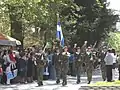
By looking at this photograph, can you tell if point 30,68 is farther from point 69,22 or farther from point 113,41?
point 113,41

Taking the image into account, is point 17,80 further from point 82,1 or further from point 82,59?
point 82,1

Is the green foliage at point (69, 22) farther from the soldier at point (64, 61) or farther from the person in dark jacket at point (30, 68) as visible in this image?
the soldier at point (64, 61)

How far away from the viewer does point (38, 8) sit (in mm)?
27859

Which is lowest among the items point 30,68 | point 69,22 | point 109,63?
point 30,68

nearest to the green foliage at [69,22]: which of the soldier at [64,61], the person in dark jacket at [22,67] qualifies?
the person in dark jacket at [22,67]

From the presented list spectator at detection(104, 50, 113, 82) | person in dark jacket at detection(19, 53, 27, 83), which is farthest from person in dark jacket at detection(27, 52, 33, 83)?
spectator at detection(104, 50, 113, 82)

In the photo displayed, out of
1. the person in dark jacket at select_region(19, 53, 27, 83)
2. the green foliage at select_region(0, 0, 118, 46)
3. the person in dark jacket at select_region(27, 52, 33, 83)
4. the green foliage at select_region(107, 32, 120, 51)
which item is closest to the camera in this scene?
the person in dark jacket at select_region(19, 53, 27, 83)

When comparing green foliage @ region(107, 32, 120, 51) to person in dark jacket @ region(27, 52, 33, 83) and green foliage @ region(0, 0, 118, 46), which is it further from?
person in dark jacket @ region(27, 52, 33, 83)

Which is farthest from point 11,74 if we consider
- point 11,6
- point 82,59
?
point 11,6

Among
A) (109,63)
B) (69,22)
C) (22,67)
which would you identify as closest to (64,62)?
(109,63)

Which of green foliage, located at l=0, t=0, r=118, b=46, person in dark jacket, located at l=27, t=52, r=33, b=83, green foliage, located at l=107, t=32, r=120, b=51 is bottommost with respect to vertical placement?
person in dark jacket, located at l=27, t=52, r=33, b=83

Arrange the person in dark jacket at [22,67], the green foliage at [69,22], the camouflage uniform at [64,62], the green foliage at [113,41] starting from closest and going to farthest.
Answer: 1. the camouflage uniform at [64,62]
2. the person in dark jacket at [22,67]
3. the green foliage at [69,22]
4. the green foliage at [113,41]

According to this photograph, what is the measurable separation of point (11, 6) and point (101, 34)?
1555 cm

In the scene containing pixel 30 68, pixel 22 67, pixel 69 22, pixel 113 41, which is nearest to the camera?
pixel 22 67
